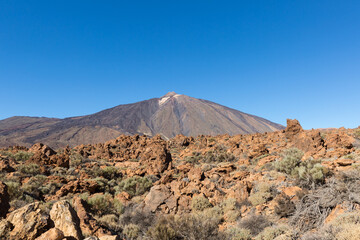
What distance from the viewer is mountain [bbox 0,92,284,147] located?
314 feet

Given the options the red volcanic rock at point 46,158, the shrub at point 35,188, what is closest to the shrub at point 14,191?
the shrub at point 35,188

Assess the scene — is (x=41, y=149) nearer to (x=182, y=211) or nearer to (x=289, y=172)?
(x=182, y=211)

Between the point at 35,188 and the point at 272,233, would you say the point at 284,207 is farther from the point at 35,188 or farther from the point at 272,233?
the point at 35,188

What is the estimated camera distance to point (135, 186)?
434 inches

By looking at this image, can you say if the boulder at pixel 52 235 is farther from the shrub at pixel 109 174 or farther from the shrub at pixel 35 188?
the shrub at pixel 109 174

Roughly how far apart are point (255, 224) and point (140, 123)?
435 ft

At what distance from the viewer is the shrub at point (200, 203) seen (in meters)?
7.37

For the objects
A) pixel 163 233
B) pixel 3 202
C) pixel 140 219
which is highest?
pixel 3 202

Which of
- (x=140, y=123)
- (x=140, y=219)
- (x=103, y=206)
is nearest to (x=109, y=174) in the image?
(x=103, y=206)

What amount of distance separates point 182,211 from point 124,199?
9.62 ft

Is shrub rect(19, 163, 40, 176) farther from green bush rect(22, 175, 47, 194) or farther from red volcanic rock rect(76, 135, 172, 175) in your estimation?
red volcanic rock rect(76, 135, 172, 175)

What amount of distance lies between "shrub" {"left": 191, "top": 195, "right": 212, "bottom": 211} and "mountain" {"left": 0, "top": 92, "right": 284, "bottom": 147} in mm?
88082

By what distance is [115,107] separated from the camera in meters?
168

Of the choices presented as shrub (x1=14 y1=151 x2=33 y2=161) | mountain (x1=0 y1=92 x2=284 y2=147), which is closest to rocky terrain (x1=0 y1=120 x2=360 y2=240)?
shrub (x1=14 y1=151 x2=33 y2=161)
